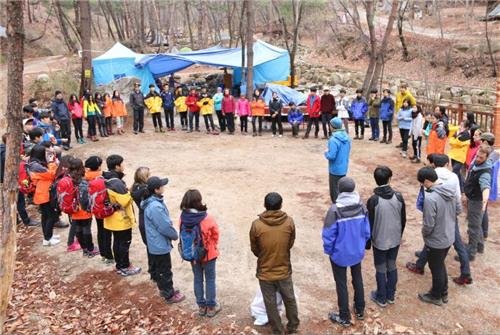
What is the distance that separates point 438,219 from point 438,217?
0.07ft

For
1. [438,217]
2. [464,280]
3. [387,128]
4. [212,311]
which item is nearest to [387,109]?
[387,128]

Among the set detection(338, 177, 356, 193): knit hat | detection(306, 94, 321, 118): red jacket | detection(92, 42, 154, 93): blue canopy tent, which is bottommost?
detection(338, 177, 356, 193): knit hat

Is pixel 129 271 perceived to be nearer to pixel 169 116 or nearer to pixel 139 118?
pixel 139 118

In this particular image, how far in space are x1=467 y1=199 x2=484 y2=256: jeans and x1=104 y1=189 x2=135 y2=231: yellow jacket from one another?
3.99 m

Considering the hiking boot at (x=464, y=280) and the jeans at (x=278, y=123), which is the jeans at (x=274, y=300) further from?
the jeans at (x=278, y=123)

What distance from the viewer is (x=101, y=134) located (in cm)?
1247

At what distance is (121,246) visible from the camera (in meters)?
5.18

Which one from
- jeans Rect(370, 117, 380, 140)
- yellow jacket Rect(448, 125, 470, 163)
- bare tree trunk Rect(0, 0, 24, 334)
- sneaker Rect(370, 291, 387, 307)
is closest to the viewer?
bare tree trunk Rect(0, 0, 24, 334)

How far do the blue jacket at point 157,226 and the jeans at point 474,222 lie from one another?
11.5ft

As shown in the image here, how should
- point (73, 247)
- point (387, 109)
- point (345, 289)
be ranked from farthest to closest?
point (387, 109)
point (73, 247)
point (345, 289)

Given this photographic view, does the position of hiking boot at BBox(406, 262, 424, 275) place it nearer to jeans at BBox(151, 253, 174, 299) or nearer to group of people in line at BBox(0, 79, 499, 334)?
group of people in line at BBox(0, 79, 499, 334)

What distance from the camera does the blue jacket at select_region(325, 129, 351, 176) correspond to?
6486mm

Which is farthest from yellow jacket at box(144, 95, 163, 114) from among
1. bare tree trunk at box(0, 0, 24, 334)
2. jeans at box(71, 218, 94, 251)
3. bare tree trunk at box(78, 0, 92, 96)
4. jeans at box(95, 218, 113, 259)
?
bare tree trunk at box(0, 0, 24, 334)

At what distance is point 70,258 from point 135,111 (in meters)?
7.83
